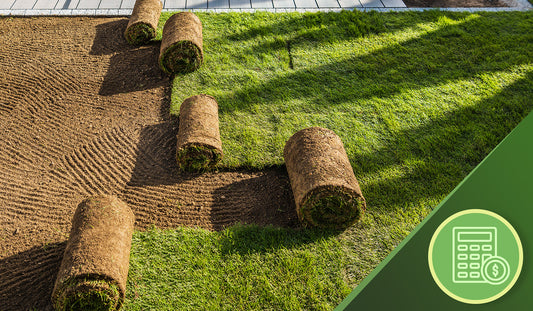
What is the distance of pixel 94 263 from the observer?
4.12 metres

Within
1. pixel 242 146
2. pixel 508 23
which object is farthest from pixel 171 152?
pixel 508 23

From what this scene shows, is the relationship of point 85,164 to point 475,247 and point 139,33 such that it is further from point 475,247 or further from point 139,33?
point 475,247

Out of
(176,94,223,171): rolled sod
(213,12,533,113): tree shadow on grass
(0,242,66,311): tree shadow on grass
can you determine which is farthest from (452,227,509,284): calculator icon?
(213,12,533,113): tree shadow on grass

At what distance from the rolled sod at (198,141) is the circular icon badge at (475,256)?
10.4 feet

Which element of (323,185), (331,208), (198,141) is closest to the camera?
(323,185)

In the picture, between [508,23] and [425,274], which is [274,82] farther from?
[508,23]

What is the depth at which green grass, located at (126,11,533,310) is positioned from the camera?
4.66 m

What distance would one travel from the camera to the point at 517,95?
7.29m

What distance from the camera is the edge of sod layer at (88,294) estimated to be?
4059mm

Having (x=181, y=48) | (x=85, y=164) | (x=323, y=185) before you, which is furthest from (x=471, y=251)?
(x=181, y=48)

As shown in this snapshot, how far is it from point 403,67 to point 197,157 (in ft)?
13.6

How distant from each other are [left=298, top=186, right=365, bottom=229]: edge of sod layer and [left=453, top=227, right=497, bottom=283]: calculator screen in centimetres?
180

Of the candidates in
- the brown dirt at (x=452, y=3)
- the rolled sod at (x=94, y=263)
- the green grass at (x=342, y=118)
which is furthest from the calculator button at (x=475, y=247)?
the brown dirt at (x=452, y=3)

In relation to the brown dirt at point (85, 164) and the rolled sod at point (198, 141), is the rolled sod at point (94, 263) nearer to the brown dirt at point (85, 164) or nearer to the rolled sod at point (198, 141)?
the brown dirt at point (85, 164)
